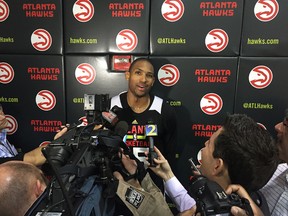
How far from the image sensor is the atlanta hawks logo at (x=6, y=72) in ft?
7.08

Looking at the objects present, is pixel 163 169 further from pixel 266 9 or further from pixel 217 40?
pixel 266 9

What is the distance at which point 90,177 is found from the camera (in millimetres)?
621

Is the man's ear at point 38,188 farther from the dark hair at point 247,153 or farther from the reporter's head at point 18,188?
→ the dark hair at point 247,153

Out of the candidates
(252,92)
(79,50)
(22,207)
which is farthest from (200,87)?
(22,207)

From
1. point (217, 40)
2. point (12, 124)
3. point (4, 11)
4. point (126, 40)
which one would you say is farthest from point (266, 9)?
point (12, 124)

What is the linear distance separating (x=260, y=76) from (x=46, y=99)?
175 cm

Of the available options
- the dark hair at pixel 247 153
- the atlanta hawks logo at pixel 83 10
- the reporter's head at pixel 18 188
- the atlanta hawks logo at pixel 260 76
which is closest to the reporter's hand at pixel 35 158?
the reporter's head at pixel 18 188

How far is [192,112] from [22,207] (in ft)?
5.15

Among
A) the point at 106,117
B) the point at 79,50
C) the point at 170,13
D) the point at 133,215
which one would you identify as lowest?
the point at 133,215

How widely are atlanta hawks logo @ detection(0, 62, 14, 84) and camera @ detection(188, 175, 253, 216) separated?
206 centimetres

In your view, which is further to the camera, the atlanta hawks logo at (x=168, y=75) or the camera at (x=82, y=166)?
the atlanta hawks logo at (x=168, y=75)

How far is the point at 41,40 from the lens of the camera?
2111 mm

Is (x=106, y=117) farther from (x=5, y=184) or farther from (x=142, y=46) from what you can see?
(x=142, y=46)

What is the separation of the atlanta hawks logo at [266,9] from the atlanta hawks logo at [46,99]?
5.78ft
